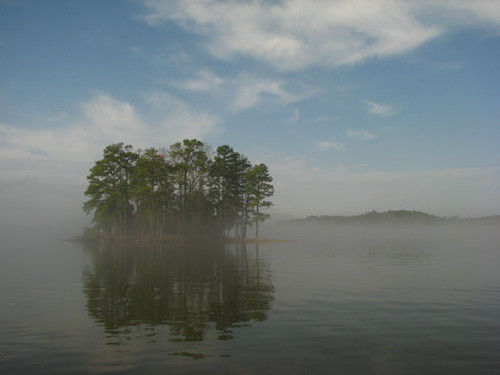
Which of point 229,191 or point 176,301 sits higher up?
point 229,191

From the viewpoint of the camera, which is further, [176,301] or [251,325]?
[176,301]

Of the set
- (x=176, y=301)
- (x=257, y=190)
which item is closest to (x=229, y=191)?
(x=257, y=190)

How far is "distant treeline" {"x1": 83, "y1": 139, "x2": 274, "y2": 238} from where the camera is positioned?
245 feet

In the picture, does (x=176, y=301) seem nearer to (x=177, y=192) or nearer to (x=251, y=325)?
(x=251, y=325)

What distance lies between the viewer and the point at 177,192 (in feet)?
257

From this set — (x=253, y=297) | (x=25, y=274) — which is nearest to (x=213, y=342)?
(x=253, y=297)

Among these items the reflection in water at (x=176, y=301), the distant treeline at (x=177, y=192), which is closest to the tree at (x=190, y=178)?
the distant treeline at (x=177, y=192)

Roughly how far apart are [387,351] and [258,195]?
232 feet

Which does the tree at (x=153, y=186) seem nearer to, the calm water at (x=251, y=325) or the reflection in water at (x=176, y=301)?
the reflection in water at (x=176, y=301)

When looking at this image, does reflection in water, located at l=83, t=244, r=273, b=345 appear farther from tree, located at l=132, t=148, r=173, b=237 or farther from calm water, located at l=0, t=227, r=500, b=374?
tree, located at l=132, t=148, r=173, b=237

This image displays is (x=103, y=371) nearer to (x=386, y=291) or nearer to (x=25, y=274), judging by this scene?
(x=386, y=291)

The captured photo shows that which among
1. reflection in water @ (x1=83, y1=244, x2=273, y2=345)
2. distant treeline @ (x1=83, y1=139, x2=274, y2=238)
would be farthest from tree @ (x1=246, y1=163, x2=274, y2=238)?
reflection in water @ (x1=83, y1=244, x2=273, y2=345)

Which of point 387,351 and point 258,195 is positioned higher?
point 258,195

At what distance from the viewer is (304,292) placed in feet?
63.0
